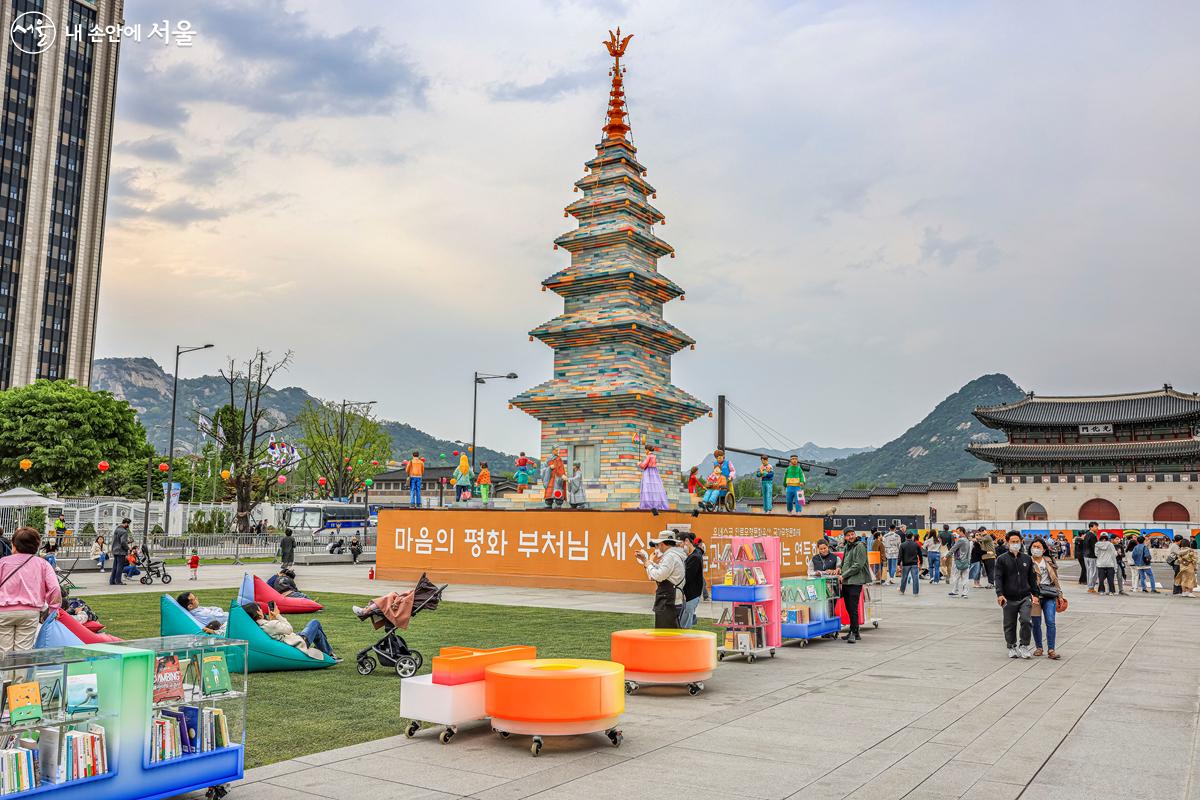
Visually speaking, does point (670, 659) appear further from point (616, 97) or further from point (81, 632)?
point (616, 97)

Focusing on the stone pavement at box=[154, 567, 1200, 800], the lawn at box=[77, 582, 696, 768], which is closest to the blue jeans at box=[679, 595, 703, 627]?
the stone pavement at box=[154, 567, 1200, 800]

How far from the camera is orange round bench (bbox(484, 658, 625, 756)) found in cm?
783

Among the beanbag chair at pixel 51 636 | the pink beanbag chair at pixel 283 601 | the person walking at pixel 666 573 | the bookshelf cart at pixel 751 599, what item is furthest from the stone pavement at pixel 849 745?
the pink beanbag chair at pixel 283 601

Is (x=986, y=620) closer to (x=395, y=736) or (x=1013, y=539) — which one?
(x=1013, y=539)

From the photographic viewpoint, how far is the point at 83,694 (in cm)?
581

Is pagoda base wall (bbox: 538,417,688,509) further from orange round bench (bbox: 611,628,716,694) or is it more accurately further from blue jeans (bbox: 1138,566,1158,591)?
orange round bench (bbox: 611,628,716,694)

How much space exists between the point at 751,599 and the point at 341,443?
55.7 metres

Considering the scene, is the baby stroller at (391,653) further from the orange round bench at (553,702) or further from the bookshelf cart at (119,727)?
the bookshelf cart at (119,727)

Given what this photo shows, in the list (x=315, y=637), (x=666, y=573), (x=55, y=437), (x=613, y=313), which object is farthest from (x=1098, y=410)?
(x=55, y=437)

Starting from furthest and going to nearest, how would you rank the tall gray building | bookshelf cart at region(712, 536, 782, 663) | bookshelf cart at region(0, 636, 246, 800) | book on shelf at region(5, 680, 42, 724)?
the tall gray building, bookshelf cart at region(712, 536, 782, 663), bookshelf cart at region(0, 636, 246, 800), book on shelf at region(5, 680, 42, 724)

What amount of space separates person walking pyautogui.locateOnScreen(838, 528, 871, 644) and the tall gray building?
94178 mm

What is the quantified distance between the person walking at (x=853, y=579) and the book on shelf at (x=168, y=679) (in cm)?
1204

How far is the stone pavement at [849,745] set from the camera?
669 centimetres

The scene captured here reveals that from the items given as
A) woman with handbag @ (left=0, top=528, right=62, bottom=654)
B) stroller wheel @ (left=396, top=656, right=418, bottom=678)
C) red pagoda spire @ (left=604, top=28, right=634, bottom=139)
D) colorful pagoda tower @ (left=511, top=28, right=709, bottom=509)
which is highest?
red pagoda spire @ (left=604, top=28, right=634, bottom=139)
